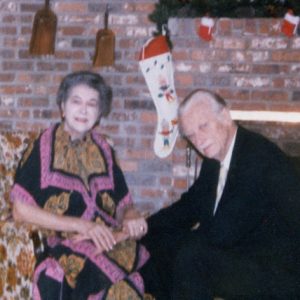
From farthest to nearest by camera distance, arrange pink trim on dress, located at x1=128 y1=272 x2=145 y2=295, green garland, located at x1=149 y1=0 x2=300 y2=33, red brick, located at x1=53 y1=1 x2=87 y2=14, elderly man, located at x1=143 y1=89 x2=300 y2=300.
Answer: red brick, located at x1=53 y1=1 x2=87 y2=14, green garland, located at x1=149 y1=0 x2=300 y2=33, pink trim on dress, located at x1=128 y1=272 x2=145 y2=295, elderly man, located at x1=143 y1=89 x2=300 y2=300

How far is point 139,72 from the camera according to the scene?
3283 mm

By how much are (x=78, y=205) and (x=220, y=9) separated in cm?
149

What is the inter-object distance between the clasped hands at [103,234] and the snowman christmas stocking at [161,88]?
1.16 m

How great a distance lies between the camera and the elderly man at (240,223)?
1873mm

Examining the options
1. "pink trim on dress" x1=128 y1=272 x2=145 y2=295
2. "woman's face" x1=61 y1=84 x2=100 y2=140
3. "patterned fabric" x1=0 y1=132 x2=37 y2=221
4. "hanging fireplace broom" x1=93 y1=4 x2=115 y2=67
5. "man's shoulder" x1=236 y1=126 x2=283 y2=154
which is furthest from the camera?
"hanging fireplace broom" x1=93 y1=4 x2=115 y2=67

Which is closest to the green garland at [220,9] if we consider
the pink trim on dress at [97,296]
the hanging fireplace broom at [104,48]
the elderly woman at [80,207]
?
the hanging fireplace broom at [104,48]

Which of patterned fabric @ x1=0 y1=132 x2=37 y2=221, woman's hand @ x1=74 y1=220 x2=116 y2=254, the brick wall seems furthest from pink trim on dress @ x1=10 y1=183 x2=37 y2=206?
the brick wall

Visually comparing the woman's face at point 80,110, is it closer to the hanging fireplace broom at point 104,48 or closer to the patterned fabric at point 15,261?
the patterned fabric at point 15,261

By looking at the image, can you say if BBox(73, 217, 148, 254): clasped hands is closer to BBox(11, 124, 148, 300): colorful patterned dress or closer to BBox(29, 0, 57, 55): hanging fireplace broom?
BBox(11, 124, 148, 300): colorful patterned dress

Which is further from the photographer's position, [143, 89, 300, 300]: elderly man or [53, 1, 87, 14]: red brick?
[53, 1, 87, 14]: red brick

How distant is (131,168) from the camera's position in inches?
131

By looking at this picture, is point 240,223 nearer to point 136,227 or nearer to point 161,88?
point 136,227

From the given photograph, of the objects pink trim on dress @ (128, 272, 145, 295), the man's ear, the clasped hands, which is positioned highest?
the man's ear

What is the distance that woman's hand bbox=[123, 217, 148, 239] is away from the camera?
217 centimetres
